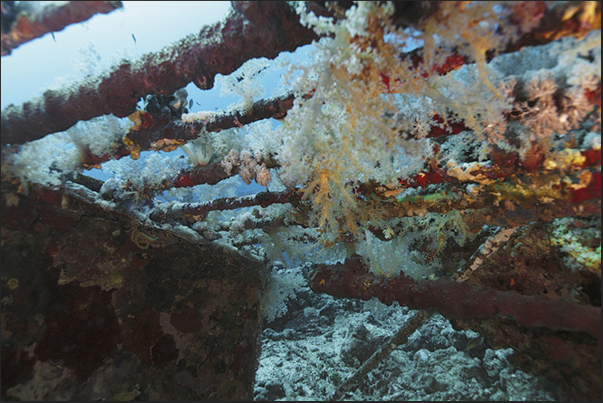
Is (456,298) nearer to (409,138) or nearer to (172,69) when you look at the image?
(409,138)

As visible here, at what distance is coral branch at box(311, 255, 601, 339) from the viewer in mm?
2668

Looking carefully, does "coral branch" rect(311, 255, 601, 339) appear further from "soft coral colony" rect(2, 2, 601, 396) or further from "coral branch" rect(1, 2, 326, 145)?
"coral branch" rect(1, 2, 326, 145)

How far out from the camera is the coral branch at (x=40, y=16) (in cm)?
178

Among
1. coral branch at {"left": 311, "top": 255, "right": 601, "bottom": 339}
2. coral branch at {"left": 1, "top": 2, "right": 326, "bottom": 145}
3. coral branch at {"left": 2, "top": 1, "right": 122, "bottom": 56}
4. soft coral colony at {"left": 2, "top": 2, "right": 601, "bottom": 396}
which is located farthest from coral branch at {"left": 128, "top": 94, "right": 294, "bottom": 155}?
coral branch at {"left": 311, "top": 255, "right": 601, "bottom": 339}

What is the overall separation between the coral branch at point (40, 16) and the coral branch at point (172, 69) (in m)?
0.46

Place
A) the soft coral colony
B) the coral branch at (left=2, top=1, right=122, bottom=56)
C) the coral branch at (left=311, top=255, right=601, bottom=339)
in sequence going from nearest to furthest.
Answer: the soft coral colony, the coral branch at (left=2, top=1, right=122, bottom=56), the coral branch at (left=311, top=255, right=601, bottom=339)

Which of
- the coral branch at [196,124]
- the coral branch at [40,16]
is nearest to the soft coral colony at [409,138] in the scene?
the coral branch at [196,124]

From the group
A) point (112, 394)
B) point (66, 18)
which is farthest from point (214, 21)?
point (112, 394)

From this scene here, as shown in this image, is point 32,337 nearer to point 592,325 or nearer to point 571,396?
point 592,325

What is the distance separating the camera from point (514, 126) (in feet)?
7.12

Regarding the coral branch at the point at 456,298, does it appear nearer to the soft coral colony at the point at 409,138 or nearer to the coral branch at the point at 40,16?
the soft coral colony at the point at 409,138

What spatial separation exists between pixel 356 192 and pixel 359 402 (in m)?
3.88

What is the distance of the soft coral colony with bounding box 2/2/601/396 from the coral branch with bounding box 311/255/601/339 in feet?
0.06

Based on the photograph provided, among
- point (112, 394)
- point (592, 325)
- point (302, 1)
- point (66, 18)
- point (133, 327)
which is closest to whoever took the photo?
point (302, 1)
